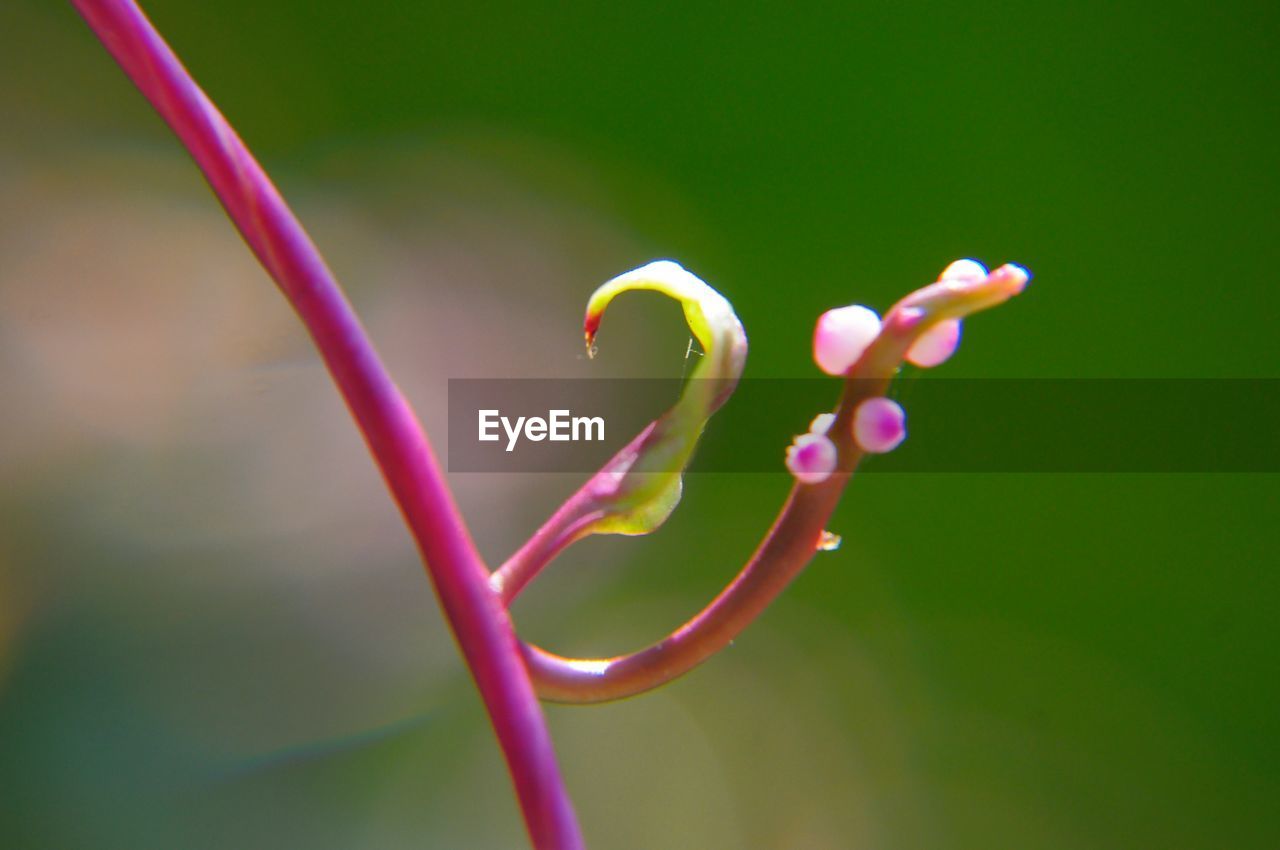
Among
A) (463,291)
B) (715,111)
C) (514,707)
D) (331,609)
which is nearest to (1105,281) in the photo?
(715,111)

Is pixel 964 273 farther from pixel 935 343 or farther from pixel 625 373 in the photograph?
pixel 625 373

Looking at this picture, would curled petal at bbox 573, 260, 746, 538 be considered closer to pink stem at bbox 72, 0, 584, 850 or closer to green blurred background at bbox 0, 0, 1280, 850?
pink stem at bbox 72, 0, 584, 850

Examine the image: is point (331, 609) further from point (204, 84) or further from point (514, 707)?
point (514, 707)

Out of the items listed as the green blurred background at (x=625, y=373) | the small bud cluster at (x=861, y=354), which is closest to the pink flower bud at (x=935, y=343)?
the small bud cluster at (x=861, y=354)

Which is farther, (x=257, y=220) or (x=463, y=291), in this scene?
(x=463, y=291)

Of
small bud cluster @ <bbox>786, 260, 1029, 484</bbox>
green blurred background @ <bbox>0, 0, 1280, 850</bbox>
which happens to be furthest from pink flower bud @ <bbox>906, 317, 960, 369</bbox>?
green blurred background @ <bbox>0, 0, 1280, 850</bbox>

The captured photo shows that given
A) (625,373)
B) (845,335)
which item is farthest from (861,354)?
(625,373)
